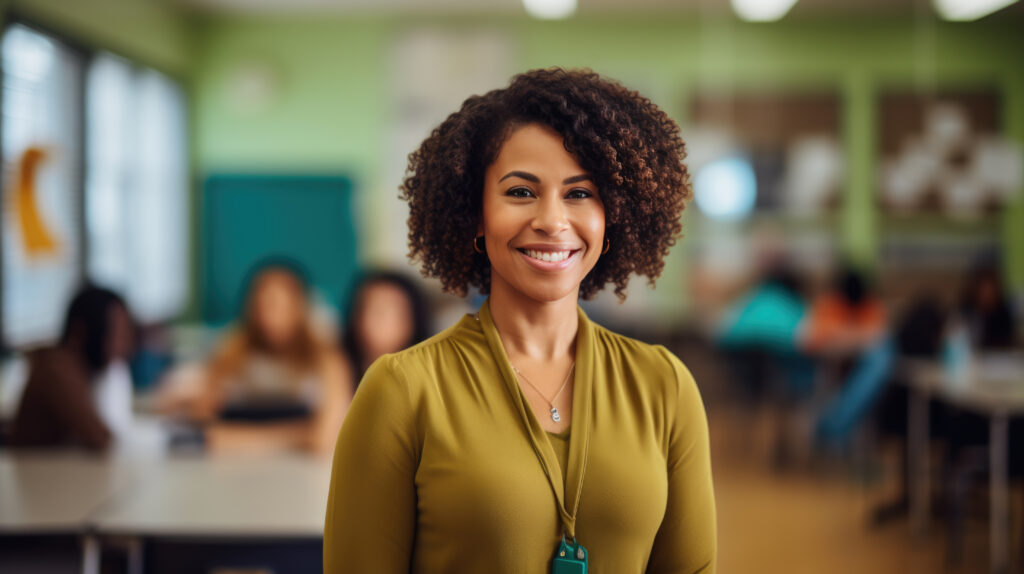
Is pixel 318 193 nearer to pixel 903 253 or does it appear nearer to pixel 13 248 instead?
pixel 13 248

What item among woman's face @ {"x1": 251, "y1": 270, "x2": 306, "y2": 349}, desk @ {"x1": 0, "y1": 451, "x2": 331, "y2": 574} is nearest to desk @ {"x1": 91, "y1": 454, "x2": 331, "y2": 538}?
desk @ {"x1": 0, "y1": 451, "x2": 331, "y2": 574}

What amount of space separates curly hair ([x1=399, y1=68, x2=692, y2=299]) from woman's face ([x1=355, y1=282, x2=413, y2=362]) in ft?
6.62

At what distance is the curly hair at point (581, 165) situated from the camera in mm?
788

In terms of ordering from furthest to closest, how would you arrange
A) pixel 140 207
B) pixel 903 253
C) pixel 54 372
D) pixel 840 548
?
pixel 903 253
pixel 140 207
pixel 840 548
pixel 54 372

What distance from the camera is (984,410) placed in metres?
3.61

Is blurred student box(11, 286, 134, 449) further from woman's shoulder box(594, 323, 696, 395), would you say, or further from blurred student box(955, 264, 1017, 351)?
blurred student box(955, 264, 1017, 351)

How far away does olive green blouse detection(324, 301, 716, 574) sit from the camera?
2.50ft

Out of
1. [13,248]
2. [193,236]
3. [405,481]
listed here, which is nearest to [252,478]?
[405,481]

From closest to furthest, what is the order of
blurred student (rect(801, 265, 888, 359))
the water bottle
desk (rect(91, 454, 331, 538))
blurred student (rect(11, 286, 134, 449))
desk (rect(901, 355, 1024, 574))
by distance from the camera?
desk (rect(91, 454, 331, 538))
blurred student (rect(11, 286, 134, 449))
desk (rect(901, 355, 1024, 574))
the water bottle
blurred student (rect(801, 265, 888, 359))

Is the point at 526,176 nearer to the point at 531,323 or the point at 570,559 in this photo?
the point at 531,323

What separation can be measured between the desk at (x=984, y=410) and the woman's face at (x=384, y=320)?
2.26 meters

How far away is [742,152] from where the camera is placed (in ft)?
24.0

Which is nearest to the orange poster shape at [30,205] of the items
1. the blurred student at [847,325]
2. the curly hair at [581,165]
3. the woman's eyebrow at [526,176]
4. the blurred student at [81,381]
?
the blurred student at [81,381]

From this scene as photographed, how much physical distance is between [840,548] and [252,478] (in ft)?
8.74
